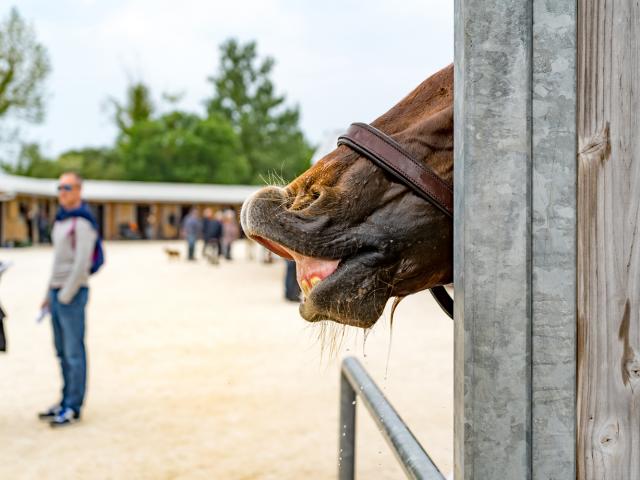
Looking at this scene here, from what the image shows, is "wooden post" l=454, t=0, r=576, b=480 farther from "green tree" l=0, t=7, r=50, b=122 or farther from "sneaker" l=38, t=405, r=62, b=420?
"green tree" l=0, t=7, r=50, b=122

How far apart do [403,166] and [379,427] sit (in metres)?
0.92

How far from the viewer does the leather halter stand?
123cm

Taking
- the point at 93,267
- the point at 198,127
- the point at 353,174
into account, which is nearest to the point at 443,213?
the point at 353,174

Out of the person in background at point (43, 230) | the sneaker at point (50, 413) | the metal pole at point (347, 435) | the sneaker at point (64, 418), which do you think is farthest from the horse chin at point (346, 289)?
the person in background at point (43, 230)

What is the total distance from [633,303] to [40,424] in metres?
4.55

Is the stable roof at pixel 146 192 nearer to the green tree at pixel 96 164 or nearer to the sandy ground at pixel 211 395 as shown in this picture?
the green tree at pixel 96 164

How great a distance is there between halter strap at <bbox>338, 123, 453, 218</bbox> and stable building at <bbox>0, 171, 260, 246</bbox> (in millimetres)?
32023

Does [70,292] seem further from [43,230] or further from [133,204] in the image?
[133,204]

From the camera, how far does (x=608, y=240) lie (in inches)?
41.0

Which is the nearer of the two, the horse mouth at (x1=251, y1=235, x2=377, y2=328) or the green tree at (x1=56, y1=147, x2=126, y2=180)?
the horse mouth at (x1=251, y1=235, x2=377, y2=328)

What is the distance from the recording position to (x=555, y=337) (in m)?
1.04

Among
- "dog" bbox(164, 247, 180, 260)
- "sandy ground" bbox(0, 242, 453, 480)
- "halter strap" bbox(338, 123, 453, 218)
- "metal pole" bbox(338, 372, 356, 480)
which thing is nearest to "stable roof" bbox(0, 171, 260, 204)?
"dog" bbox(164, 247, 180, 260)

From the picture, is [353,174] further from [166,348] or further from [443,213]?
[166,348]

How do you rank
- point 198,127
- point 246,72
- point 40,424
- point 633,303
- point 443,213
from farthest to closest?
point 246,72
point 198,127
point 40,424
point 443,213
point 633,303
